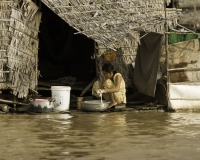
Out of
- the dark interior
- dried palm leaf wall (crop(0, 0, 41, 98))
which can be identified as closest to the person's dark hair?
dried palm leaf wall (crop(0, 0, 41, 98))

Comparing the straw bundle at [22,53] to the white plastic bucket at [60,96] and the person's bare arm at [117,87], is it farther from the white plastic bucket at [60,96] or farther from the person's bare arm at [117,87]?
the person's bare arm at [117,87]

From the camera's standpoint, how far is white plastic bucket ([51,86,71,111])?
32.1ft

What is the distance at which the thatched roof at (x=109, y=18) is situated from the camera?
9625mm

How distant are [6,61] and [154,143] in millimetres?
4176

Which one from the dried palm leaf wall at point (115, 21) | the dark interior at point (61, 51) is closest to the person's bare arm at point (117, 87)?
the dried palm leaf wall at point (115, 21)

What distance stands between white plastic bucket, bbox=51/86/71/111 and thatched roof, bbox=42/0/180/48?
3.87 ft

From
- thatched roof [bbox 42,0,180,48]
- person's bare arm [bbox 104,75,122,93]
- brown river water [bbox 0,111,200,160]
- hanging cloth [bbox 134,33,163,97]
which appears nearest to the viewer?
brown river water [bbox 0,111,200,160]

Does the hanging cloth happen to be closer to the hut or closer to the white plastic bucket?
the hut

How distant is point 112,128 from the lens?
8078 millimetres

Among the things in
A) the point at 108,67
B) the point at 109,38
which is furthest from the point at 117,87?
the point at 109,38

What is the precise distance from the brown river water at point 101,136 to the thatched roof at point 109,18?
155cm

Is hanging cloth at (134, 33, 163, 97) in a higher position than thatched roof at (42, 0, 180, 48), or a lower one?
lower

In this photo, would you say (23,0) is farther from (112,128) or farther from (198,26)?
(198,26)

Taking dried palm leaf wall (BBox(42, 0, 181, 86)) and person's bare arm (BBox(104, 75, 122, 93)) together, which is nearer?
dried palm leaf wall (BBox(42, 0, 181, 86))
